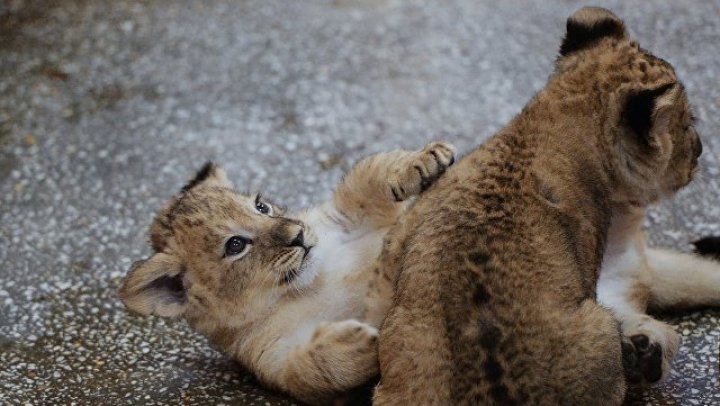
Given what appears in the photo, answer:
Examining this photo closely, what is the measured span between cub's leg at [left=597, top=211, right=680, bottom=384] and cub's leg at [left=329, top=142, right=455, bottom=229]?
0.83 meters

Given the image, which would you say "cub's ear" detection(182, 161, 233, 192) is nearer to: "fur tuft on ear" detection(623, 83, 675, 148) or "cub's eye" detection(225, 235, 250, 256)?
"cub's eye" detection(225, 235, 250, 256)

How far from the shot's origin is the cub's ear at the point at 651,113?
14.7 feet

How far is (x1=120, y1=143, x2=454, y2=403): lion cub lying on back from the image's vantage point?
478cm

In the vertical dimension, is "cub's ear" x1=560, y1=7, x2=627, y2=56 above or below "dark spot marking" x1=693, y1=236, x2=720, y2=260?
above

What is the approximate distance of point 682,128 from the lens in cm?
488

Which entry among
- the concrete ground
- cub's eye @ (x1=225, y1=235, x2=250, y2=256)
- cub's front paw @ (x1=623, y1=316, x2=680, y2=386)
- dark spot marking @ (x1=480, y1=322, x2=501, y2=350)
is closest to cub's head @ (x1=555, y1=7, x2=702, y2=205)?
cub's front paw @ (x1=623, y1=316, x2=680, y2=386)

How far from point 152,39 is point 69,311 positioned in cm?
312

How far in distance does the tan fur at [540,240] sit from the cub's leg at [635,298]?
142 millimetres

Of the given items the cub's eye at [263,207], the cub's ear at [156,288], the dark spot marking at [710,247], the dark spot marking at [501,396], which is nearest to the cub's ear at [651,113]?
the dark spot marking at [710,247]

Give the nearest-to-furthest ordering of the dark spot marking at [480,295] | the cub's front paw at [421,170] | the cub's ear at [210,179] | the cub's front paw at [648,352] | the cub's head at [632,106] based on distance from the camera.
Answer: the dark spot marking at [480,295] < the cub's front paw at [648,352] < the cub's head at [632,106] < the cub's front paw at [421,170] < the cub's ear at [210,179]

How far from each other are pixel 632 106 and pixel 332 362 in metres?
1.52

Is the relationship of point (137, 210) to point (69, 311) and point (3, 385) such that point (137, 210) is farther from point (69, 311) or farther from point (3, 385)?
point (3, 385)

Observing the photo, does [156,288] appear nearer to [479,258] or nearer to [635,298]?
[479,258]

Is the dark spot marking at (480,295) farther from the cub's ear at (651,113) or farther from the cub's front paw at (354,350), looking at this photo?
the cub's ear at (651,113)
